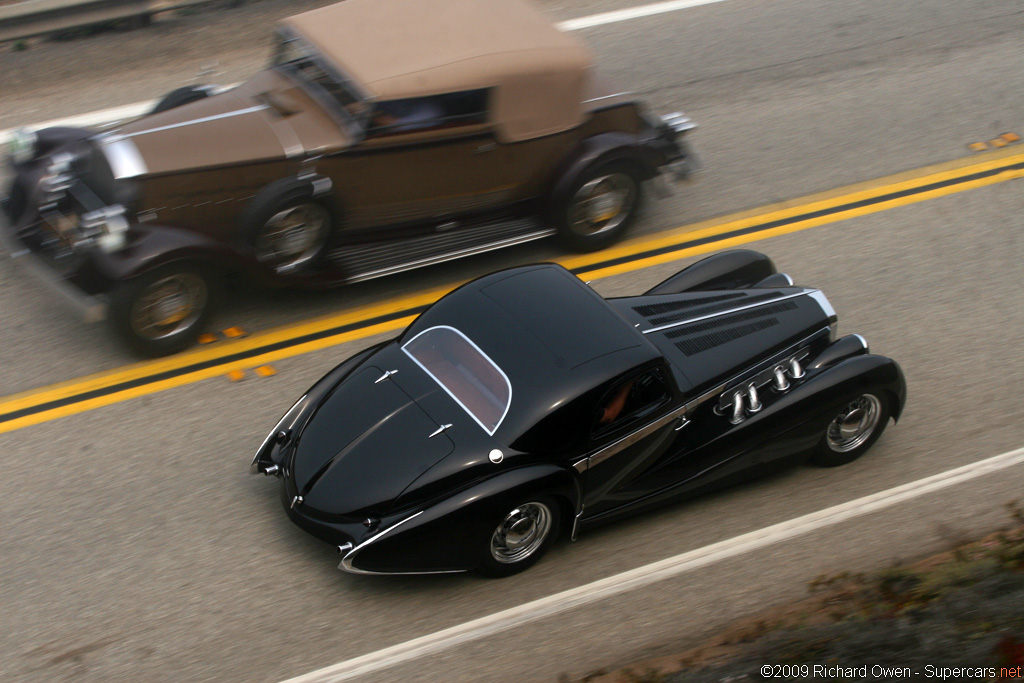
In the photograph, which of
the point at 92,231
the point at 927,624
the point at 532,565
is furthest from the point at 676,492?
the point at 92,231

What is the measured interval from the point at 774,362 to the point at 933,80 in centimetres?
638

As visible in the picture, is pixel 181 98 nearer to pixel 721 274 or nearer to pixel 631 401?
pixel 721 274

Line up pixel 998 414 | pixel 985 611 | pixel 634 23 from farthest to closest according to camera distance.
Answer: pixel 634 23, pixel 998 414, pixel 985 611

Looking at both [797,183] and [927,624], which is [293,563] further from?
[797,183]

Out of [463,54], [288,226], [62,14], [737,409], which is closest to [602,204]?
[463,54]

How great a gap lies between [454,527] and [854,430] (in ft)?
9.99

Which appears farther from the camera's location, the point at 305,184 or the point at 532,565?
the point at 305,184

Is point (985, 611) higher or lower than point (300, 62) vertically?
lower

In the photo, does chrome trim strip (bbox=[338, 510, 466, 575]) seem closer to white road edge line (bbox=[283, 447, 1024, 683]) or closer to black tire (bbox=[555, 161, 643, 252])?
white road edge line (bbox=[283, 447, 1024, 683])

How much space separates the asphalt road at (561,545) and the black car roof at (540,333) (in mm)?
1132

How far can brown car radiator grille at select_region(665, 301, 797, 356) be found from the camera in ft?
22.5

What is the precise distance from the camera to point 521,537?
6125mm

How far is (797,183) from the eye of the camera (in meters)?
10.2

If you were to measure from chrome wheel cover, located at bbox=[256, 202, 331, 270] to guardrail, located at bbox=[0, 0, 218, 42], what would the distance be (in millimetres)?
5758
